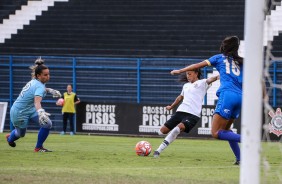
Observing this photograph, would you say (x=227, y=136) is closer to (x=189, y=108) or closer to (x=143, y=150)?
(x=143, y=150)

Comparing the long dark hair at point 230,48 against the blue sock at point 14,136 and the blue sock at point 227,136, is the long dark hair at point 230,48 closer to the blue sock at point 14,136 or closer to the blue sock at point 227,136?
the blue sock at point 227,136

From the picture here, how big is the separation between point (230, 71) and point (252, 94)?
5.25 m

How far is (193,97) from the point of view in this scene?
1596 centimetres

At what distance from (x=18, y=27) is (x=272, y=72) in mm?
11043

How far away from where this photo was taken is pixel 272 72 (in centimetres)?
2594

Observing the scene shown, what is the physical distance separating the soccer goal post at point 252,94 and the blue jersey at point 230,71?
516 centimetres

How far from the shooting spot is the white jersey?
1584 cm

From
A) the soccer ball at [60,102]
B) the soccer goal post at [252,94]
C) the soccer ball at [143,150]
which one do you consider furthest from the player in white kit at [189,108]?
the soccer ball at [60,102]

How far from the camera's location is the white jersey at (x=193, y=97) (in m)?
15.8

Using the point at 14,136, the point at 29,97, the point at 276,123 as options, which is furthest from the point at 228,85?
the point at 276,123

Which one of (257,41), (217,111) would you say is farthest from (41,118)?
(257,41)

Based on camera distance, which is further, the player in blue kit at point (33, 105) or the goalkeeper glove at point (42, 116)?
the player in blue kit at point (33, 105)

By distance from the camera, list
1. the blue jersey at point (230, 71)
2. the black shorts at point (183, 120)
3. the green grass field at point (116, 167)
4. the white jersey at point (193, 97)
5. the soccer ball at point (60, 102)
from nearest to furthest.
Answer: the green grass field at point (116, 167), the blue jersey at point (230, 71), the black shorts at point (183, 120), the white jersey at point (193, 97), the soccer ball at point (60, 102)

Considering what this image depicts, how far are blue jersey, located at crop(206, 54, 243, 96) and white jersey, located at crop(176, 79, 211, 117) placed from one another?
10.5 ft
